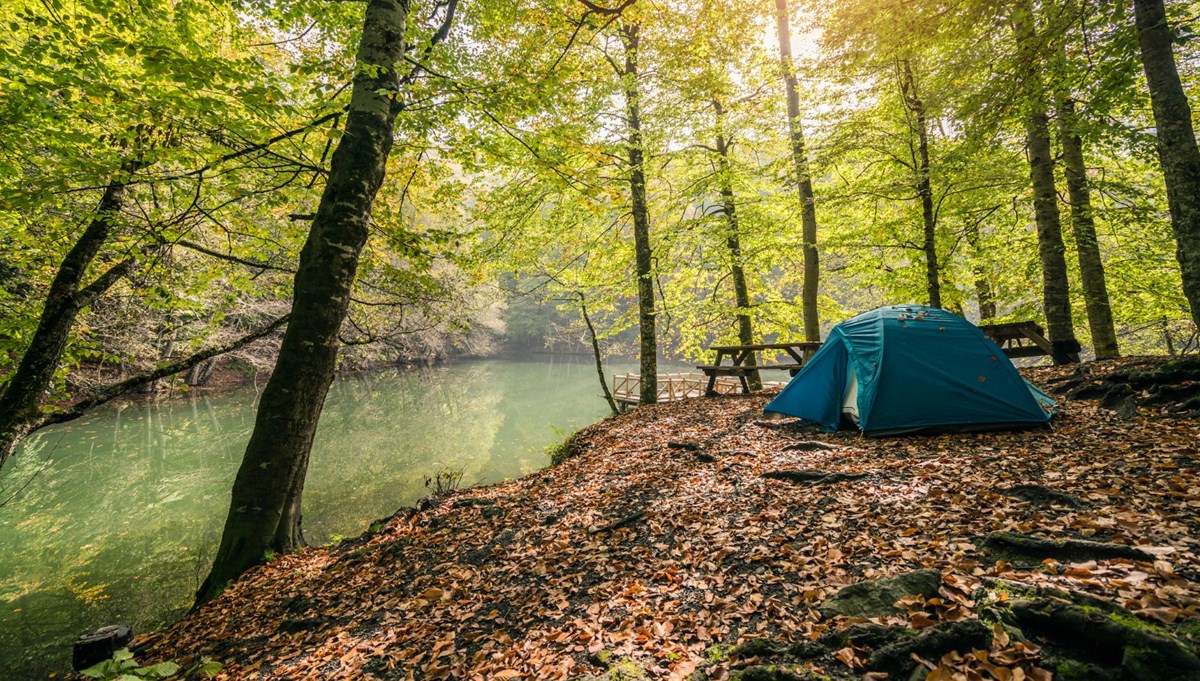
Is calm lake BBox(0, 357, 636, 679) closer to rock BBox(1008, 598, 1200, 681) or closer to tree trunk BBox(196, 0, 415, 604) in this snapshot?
tree trunk BBox(196, 0, 415, 604)

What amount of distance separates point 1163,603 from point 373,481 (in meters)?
14.4

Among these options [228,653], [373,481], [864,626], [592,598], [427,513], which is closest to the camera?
[864,626]

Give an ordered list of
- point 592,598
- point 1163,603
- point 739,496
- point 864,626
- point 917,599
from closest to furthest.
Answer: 1. point 1163,603
2. point 864,626
3. point 917,599
4. point 592,598
5. point 739,496

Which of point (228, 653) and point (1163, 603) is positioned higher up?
point (1163, 603)

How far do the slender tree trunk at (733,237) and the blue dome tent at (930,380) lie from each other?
17.4 feet

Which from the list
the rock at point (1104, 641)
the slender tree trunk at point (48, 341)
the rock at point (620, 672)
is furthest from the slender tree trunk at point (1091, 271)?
the slender tree trunk at point (48, 341)

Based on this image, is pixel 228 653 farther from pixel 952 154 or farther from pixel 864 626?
pixel 952 154

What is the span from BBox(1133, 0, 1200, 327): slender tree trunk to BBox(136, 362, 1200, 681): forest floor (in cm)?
182

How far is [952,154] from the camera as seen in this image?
884cm

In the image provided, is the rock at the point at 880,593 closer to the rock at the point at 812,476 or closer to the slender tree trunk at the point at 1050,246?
the rock at the point at 812,476

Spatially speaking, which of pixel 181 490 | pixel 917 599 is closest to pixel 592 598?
pixel 917 599

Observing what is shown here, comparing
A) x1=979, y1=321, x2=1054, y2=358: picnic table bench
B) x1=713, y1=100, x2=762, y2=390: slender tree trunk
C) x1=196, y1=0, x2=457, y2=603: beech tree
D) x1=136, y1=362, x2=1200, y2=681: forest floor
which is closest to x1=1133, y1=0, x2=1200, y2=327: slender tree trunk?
x1=136, y1=362, x2=1200, y2=681: forest floor

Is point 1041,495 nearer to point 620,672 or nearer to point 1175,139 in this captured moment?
point 620,672

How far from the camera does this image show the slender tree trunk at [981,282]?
11664 millimetres
